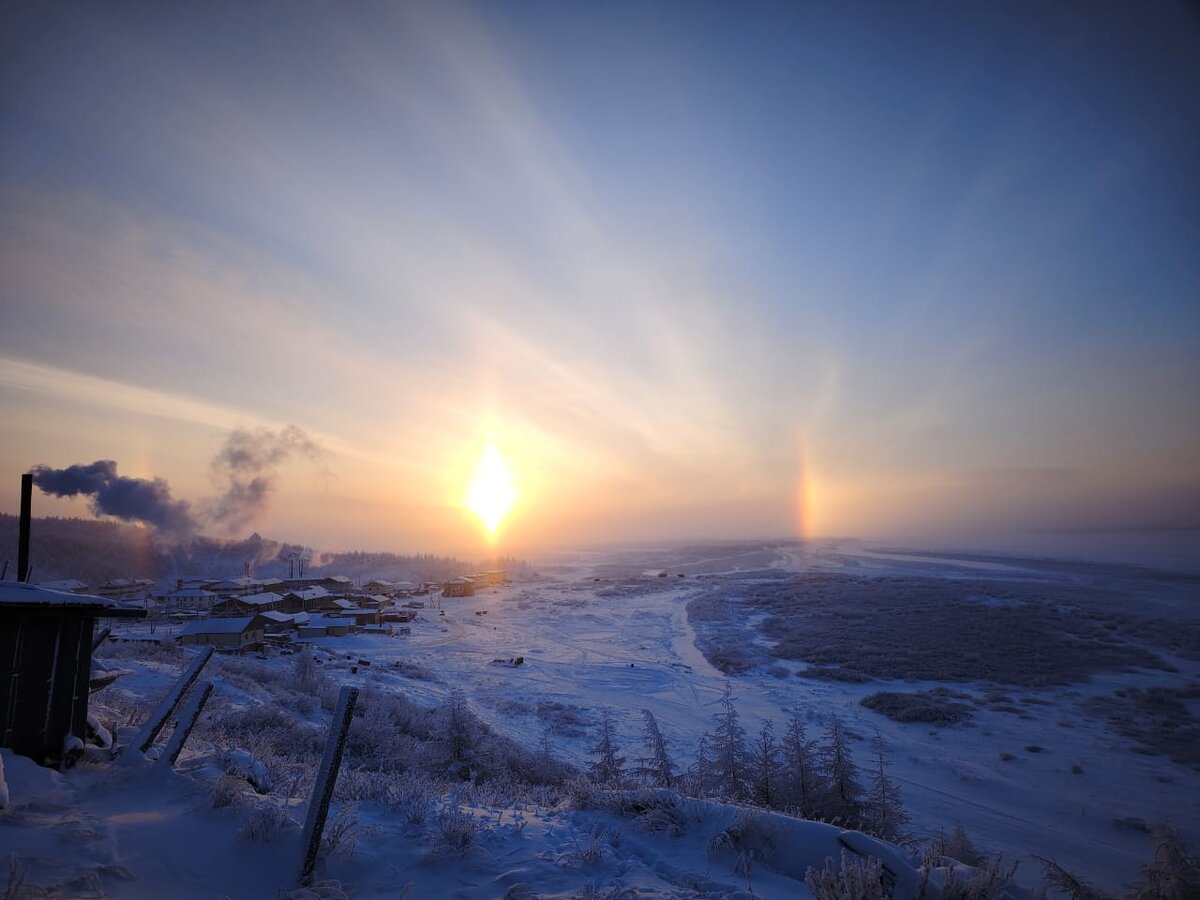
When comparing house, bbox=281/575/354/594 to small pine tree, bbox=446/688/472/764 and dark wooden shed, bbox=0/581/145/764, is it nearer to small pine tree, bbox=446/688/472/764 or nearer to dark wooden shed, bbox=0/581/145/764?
small pine tree, bbox=446/688/472/764

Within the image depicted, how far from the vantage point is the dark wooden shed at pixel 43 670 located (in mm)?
6703

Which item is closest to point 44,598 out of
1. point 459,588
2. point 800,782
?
point 800,782

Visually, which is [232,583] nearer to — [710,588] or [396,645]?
[396,645]

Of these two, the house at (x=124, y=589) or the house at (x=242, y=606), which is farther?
the house at (x=124, y=589)

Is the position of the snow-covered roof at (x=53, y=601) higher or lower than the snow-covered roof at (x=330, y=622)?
higher

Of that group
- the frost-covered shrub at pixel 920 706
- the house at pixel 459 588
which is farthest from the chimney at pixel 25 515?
the house at pixel 459 588

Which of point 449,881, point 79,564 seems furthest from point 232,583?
point 449,881

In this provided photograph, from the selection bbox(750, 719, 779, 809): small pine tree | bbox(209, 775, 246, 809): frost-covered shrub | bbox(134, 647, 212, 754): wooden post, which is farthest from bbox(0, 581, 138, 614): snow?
bbox(750, 719, 779, 809): small pine tree

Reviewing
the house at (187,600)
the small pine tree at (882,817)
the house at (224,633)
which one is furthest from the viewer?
the house at (187,600)

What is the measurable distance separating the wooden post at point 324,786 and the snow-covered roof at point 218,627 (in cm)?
4097

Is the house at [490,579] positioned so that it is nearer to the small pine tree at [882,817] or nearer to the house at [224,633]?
the house at [224,633]

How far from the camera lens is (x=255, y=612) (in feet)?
162

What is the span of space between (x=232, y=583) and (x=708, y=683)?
6931 cm

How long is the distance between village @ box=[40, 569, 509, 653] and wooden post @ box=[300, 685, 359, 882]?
29.0 m
